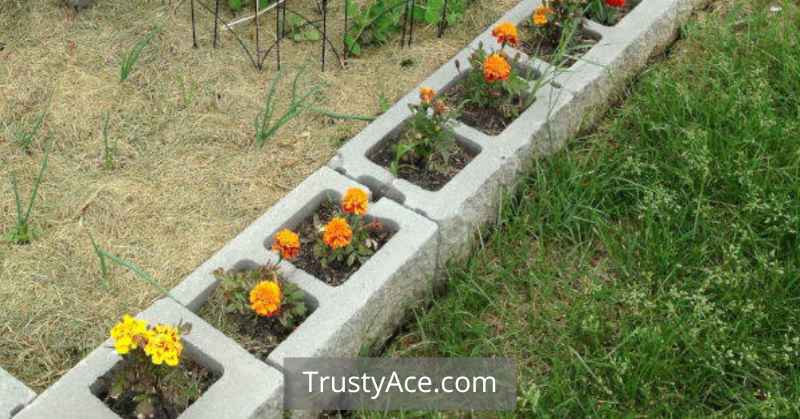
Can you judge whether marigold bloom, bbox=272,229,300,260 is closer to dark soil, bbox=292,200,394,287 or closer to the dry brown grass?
dark soil, bbox=292,200,394,287

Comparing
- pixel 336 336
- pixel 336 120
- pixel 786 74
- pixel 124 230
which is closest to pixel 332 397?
pixel 336 336

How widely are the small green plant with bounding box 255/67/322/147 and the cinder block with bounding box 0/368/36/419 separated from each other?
3.88 ft

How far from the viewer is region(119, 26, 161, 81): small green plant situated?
3.38m

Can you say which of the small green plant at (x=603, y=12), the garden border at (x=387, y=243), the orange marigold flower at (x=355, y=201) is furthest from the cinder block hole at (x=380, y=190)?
the small green plant at (x=603, y=12)

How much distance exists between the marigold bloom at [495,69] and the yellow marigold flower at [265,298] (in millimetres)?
1108

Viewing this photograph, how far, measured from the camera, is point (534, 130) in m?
3.15

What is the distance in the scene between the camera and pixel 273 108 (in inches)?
131

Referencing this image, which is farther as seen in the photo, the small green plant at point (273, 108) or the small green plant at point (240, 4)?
the small green plant at point (240, 4)

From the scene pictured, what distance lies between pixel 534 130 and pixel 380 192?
589mm

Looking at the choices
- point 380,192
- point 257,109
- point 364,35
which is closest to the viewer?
point 380,192

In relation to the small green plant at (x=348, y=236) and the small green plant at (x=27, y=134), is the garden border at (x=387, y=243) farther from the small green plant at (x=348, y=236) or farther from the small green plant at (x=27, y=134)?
the small green plant at (x=27, y=134)

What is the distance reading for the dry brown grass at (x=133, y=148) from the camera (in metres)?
2.72

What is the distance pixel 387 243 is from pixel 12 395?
1059 mm

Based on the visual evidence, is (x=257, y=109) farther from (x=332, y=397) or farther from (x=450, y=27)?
(x=332, y=397)
